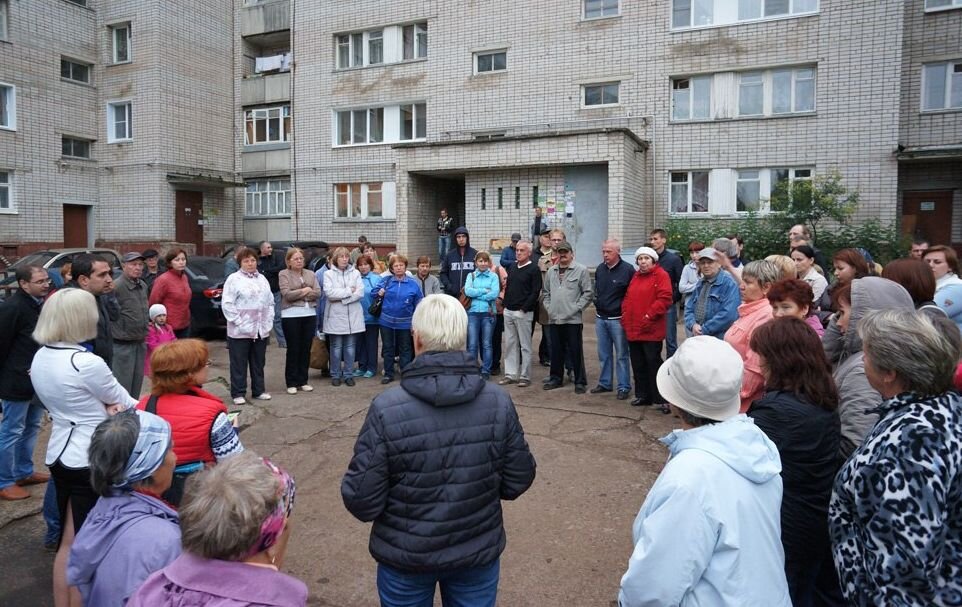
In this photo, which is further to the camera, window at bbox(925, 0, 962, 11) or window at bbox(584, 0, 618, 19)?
window at bbox(584, 0, 618, 19)

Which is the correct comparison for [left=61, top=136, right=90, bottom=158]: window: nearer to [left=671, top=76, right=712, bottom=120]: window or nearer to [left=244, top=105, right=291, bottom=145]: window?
[left=244, top=105, right=291, bottom=145]: window

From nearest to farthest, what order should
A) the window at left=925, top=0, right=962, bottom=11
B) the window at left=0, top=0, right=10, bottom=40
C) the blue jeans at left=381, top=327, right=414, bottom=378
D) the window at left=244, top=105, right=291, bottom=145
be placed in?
the blue jeans at left=381, top=327, right=414, bottom=378
the window at left=925, top=0, right=962, bottom=11
the window at left=0, top=0, right=10, bottom=40
the window at left=244, top=105, right=291, bottom=145

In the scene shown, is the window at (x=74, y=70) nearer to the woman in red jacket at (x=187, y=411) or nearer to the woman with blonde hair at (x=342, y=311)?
the woman with blonde hair at (x=342, y=311)

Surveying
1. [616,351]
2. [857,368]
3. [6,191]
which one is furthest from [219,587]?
[6,191]

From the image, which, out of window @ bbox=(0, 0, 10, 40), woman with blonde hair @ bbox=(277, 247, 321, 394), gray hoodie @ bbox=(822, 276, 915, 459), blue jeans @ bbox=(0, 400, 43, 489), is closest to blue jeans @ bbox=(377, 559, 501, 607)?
gray hoodie @ bbox=(822, 276, 915, 459)

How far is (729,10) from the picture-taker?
18.9 m

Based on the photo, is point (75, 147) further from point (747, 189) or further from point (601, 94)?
point (747, 189)

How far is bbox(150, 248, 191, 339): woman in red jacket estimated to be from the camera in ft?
24.2

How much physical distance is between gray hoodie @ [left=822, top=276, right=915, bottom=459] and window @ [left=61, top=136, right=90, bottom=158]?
1113 inches

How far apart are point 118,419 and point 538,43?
20.6 m

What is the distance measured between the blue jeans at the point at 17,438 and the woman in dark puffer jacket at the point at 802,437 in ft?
16.2

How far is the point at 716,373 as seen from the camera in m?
2.05

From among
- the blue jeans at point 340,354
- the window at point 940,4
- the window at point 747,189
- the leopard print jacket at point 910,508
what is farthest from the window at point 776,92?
the leopard print jacket at point 910,508

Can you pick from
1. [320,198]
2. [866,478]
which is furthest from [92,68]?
[866,478]
